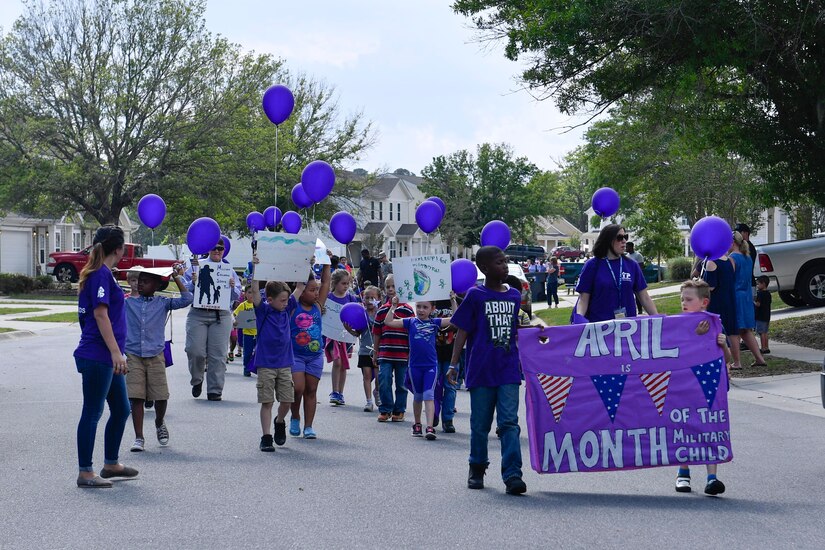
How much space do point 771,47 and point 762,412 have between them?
6176mm

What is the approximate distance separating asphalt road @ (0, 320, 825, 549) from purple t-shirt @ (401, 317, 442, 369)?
29.5 inches

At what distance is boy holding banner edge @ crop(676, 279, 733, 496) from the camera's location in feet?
23.2

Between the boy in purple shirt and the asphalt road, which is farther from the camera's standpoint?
the boy in purple shirt

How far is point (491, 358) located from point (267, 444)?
8.76ft

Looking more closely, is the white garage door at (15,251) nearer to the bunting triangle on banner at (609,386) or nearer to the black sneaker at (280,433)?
the black sneaker at (280,433)

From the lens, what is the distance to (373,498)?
7.14 meters

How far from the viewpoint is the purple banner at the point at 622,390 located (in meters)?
7.36

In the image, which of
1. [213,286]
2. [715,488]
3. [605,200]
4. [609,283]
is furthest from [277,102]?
[715,488]

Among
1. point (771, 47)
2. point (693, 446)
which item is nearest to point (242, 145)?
point (771, 47)

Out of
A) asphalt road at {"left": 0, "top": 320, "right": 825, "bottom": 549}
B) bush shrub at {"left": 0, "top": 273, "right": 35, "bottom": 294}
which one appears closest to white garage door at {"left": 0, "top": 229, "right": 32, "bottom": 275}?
bush shrub at {"left": 0, "top": 273, "right": 35, "bottom": 294}

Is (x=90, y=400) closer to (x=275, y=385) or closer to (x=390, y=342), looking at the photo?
(x=275, y=385)

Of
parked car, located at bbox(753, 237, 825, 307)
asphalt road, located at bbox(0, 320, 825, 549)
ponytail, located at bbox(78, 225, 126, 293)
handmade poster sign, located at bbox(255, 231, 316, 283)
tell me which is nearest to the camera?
asphalt road, located at bbox(0, 320, 825, 549)

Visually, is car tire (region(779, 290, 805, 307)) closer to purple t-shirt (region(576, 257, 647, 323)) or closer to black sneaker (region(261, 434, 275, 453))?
purple t-shirt (region(576, 257, 647, 323))

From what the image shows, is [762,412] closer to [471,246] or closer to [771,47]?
[771,47]
